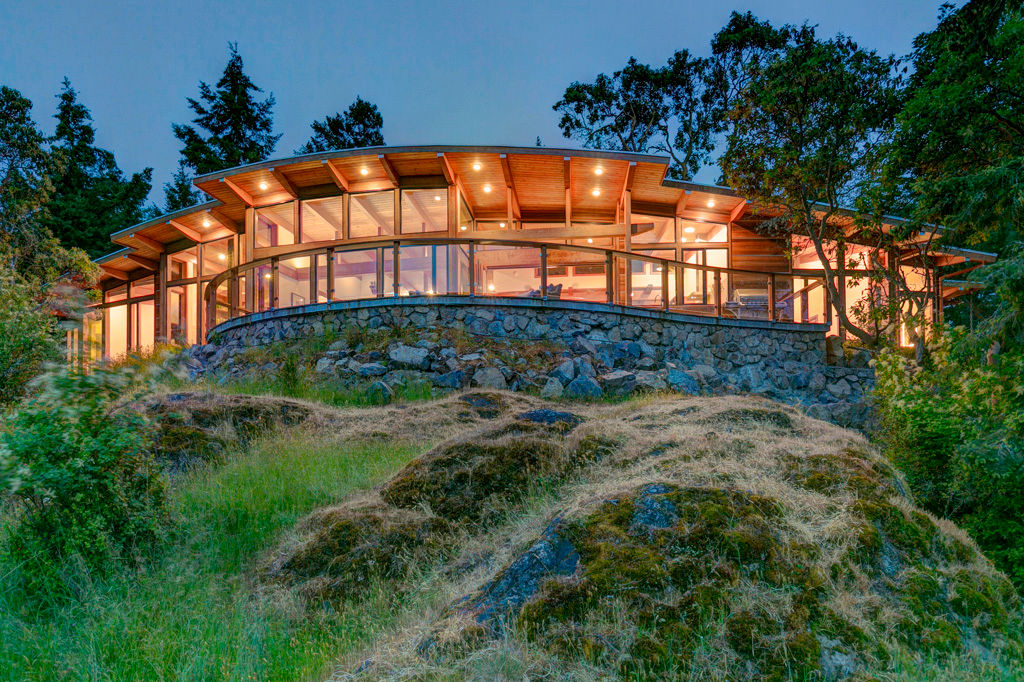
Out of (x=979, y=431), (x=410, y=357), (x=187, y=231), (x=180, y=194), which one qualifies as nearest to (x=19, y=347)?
(x=410, y=357)

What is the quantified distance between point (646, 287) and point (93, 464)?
10906 millimetres

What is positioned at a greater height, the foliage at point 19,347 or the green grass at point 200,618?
the foliage at point 19,347

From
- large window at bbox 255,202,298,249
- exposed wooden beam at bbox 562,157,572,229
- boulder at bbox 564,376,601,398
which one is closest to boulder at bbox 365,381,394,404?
boulder at bbox 564,376,601,398

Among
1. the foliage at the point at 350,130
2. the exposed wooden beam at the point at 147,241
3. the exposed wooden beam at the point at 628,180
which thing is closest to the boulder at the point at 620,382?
the exposed wooden beam at the point at 628,180

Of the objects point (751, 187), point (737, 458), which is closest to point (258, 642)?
point (737, 458)

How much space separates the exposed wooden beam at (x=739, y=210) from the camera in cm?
1636

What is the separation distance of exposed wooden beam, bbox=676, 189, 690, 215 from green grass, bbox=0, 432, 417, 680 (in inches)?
522

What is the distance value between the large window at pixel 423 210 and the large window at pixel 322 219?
166 centimetres

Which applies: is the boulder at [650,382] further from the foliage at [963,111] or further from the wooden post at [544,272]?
the foliage at [963,111]

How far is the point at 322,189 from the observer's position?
1641 centimetres

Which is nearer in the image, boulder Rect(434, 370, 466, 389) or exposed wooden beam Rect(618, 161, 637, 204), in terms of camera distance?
boulder Rect(434, 370, 466, 389)

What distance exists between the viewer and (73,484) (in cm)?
437

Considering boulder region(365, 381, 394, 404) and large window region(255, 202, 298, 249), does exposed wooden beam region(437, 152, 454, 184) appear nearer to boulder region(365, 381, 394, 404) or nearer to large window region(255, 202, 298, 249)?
large window region(255, 202, 298, 249)

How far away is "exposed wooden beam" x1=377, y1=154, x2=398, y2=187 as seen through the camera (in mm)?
15005
